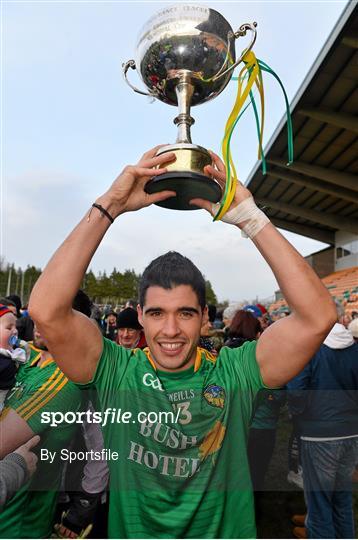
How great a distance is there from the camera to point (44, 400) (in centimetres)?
198

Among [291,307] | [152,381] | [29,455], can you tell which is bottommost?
[29,455]

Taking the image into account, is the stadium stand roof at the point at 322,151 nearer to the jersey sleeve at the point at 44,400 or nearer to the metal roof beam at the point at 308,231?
the metal roof beam at the point at 308,231

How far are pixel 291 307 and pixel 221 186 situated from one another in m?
0.54

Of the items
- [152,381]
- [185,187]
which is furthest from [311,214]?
[152,381]

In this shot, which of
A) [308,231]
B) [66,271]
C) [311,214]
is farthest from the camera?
[308,231]

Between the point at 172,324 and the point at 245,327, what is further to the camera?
the point at 245,327

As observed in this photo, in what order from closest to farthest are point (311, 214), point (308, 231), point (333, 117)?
point (333, 117), point (311, 214), point (308, 231)

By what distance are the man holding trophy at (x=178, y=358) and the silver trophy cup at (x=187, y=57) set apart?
10mm

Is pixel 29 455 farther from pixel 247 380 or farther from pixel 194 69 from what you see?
pixel 194 69

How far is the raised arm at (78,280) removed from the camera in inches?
54.9

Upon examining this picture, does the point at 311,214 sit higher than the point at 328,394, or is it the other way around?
the point at 311,214

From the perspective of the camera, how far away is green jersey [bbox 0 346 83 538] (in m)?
1.86

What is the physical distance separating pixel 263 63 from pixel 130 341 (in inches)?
112

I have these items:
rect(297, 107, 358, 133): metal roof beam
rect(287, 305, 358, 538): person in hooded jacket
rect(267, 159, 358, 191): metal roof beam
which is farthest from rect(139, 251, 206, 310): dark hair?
rect(267, 159, 358, 191): metal roof beam
